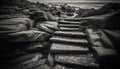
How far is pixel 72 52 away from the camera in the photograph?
1.72 metres

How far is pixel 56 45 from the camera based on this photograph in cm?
188

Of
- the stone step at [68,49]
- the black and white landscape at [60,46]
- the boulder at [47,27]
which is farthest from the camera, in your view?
the boulder at [47,27]

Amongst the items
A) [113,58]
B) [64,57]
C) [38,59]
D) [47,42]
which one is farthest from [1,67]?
[113,58]

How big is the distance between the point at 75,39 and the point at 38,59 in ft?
2.81

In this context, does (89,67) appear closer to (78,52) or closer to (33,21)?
(78,52)

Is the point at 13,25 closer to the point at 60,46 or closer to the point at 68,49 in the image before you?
the point at 60,46

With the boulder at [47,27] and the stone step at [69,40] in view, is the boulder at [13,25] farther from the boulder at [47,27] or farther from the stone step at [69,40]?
the stone step at [69,40]

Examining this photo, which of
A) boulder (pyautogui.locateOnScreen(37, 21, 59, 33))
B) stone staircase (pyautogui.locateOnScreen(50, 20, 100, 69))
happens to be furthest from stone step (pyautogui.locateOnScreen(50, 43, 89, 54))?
boulder (pyautogui.locateOnScreen(37, 21, 59, 33))

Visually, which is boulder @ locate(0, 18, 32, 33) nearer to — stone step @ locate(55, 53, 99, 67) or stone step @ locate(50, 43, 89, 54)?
stone step @ locate(50, 43, 89, 54)

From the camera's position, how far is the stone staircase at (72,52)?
1.50m

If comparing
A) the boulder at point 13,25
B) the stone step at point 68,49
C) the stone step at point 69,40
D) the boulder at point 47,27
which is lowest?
the stone step at point 68,49

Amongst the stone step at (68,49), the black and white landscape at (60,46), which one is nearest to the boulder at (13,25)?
the black and white landscape at (60,46)

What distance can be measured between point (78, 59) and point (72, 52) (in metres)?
0.19

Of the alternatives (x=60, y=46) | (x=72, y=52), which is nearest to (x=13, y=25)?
(x=60, y=46)
